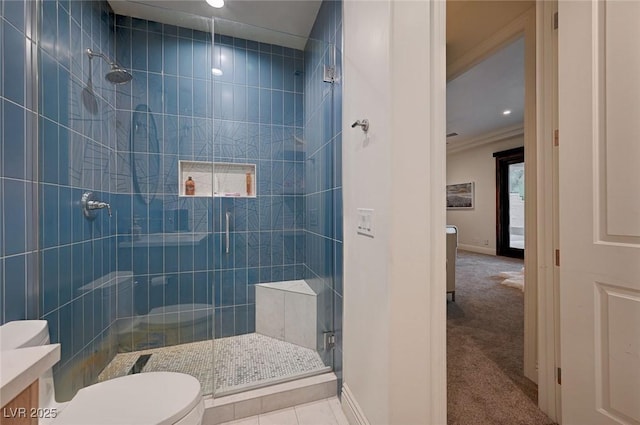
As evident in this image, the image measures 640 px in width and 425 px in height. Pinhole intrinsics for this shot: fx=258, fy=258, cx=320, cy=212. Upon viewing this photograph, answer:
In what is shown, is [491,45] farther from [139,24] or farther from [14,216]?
[14,216]

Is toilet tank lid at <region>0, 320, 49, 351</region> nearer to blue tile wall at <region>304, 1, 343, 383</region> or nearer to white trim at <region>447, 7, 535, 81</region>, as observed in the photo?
blue tile wall at <region>304, 1, 343, 383</region>

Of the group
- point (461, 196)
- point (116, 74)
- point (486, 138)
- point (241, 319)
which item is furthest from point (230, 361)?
point (461, 196)

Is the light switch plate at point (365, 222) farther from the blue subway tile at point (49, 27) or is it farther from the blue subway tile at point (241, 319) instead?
the blue subway tile at point (49, 27)

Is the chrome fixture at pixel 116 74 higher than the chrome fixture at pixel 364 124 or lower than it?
higher

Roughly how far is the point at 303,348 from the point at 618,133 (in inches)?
85.3

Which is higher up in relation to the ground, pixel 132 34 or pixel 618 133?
pixel 132 34

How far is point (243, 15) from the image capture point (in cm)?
213

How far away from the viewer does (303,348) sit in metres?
2.02

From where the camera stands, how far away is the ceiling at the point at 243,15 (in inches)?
78.5

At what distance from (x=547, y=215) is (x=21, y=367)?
6.73ft

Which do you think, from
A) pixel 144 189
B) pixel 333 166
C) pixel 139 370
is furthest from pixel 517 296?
pixel 144 189

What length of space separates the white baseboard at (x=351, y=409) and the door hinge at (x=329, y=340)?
257 millimetres

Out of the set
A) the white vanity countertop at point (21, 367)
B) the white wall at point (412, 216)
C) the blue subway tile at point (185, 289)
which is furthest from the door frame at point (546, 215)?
the blue subway tile at point (185, 289)

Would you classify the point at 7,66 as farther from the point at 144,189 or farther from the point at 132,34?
the point at 132,34
